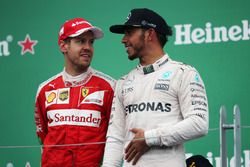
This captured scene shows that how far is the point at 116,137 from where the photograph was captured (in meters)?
4.02

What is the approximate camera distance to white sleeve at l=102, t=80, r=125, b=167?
4.01 m

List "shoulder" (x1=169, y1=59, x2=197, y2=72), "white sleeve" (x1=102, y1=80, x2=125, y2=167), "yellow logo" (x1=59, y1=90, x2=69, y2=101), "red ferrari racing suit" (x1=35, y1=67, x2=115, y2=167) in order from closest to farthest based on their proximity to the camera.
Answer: "shoulder" (x1=169, y1=59, x2=197, y2=72) < "white sleeve" (x1=102, y1=80, x2=125, y2=167) < "red ferrari racing suit" (x1=35, y1=67, x2=115, y2=167) < "yellow logo" (x1=59, y1=90, x2=69, y2=101)

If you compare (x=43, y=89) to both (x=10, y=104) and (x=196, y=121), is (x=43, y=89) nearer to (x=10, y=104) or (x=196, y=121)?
(x=196, y=121)

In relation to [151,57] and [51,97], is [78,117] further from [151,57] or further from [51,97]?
[151,57]

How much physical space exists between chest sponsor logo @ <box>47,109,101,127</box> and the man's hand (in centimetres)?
33

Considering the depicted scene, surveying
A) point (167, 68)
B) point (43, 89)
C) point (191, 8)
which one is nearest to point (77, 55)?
point (43, 89)

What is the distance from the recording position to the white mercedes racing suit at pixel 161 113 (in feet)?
12.5

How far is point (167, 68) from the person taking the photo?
13.0ft

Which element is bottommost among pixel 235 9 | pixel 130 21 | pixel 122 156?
pixel 122 156

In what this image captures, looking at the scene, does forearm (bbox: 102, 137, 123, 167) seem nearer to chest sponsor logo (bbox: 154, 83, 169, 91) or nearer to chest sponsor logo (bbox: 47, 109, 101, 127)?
chest sponsor logo (bbox: 47, 109, 101, 127)

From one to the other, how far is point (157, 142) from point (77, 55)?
0.69 metres

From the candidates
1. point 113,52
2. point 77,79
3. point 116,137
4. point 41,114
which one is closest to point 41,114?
point 41,114

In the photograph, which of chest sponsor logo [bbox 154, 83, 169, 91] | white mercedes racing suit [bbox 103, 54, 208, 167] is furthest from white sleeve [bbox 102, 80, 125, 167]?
chest sponsor logo [bbox 154, 83, 169, 91]

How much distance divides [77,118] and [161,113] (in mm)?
481
